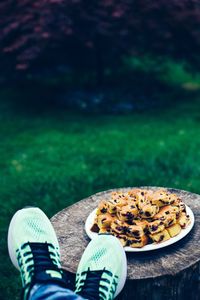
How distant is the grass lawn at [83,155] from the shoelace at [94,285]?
106 centimetres

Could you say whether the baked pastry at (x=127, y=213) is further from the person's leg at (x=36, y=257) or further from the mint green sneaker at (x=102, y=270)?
the person's leg at (x=36, y=257)

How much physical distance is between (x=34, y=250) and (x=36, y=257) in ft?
0.16

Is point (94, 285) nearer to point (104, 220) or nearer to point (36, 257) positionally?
point (36, 257)

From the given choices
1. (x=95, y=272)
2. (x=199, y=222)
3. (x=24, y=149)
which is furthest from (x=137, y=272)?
(x=24, y=149)

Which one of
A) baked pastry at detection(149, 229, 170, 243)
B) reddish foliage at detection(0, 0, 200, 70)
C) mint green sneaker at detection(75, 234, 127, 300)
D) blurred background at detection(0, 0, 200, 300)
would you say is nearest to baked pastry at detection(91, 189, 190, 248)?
baked pastry at detection(149, 229, 170, 243)

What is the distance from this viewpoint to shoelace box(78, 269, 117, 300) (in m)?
2.23

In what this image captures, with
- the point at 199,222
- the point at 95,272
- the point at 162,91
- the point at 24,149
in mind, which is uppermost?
the point at 95,272

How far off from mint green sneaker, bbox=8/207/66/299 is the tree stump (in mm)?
191

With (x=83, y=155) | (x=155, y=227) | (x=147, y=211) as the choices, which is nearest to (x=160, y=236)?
(x=155, y=227)

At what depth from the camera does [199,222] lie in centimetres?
273

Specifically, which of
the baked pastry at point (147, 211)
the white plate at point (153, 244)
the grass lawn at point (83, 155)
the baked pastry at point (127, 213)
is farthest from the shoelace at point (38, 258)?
the grass lawn at point (83, 155)

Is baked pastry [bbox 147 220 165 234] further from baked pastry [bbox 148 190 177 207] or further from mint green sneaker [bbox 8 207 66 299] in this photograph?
mint green sneaker [bbox 8 207 66 299]

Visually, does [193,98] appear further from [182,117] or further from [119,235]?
[119,235]

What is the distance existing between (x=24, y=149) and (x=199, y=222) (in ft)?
10.5
